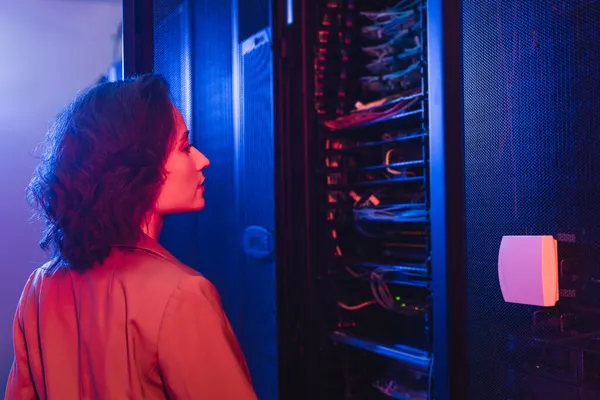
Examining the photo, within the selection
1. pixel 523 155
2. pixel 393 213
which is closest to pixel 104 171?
pixel 523 155

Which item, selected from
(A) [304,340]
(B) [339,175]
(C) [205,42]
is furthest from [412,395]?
(C) [205,42]

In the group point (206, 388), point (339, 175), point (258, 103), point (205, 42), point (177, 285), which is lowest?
point (206, 388)

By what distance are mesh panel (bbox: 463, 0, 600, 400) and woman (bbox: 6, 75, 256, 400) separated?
42cm

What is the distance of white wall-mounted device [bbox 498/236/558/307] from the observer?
90cm

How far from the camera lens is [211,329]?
0.80 metres

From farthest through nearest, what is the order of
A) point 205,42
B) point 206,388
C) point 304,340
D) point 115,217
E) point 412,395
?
1. point 205,42
2. point 304,340
3. point 412,395
4. point 115,217
5. point 206,388

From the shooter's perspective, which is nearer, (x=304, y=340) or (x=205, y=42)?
(x=304, y=340)

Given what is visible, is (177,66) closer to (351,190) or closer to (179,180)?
(351,190)

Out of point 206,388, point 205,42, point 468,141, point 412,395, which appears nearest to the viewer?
point 206,388

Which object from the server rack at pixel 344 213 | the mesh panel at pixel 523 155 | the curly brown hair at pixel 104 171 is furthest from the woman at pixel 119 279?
the server rack at pixel 344 213

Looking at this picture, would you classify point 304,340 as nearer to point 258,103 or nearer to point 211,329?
point 258,103

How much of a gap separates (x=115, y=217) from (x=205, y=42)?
901 millimetres

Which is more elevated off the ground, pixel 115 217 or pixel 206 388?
pixel 115 217

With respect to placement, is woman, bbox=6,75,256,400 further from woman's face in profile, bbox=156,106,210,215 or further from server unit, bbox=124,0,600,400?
server unit, bbox=124,0,600,400
